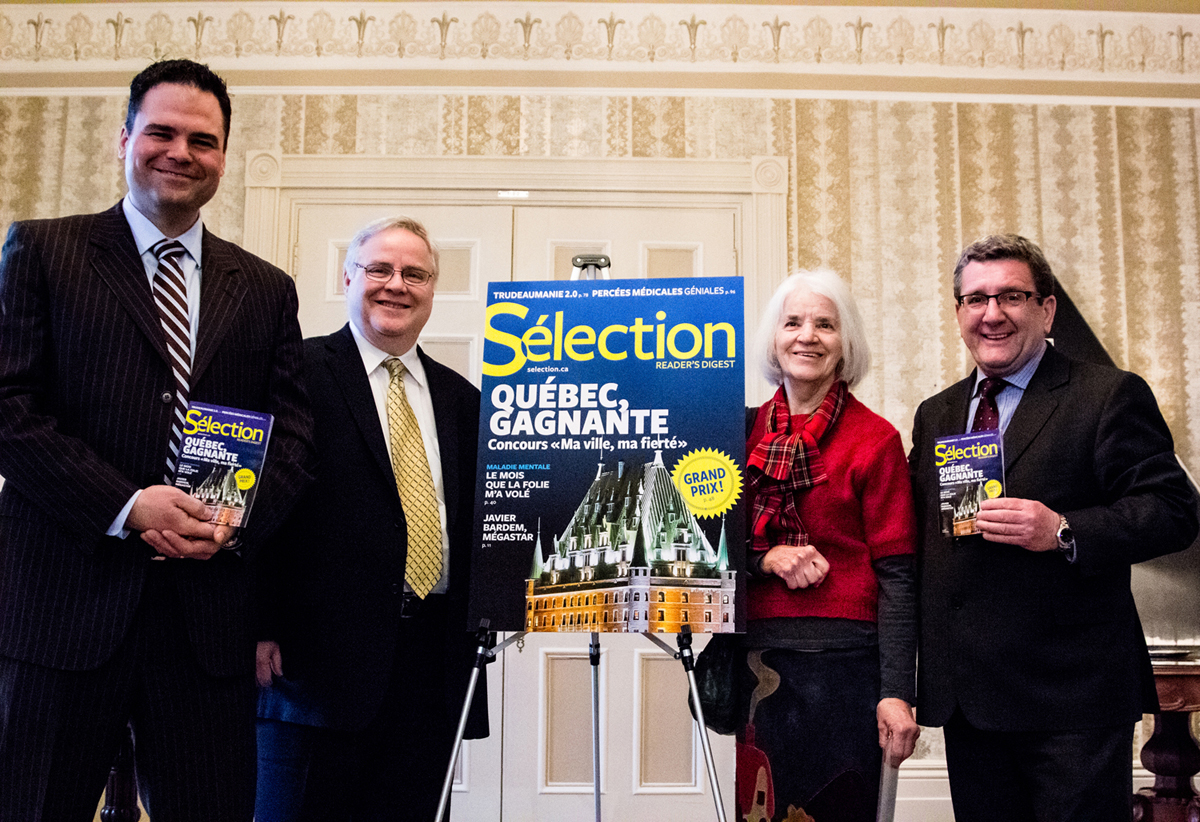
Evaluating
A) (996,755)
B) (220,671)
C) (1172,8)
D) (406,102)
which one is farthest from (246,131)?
A: (1172,8)

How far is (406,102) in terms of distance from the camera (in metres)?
4.12

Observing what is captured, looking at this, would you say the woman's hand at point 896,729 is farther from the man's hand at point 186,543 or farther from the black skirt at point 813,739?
the man's hand at point 186,543

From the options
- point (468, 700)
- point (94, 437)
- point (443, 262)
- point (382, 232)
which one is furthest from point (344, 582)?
point (443, 262)

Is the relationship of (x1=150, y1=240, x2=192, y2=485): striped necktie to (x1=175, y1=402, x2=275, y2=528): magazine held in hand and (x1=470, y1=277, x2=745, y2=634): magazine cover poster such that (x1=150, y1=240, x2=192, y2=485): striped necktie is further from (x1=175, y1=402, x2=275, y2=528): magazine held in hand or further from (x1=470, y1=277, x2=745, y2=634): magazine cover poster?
(x1=470, y1=277, x2=745, y2=634): magazine cover poster

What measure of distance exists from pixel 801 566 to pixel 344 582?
0.90m

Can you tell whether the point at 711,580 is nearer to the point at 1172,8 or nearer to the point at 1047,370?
the point at 1047,370

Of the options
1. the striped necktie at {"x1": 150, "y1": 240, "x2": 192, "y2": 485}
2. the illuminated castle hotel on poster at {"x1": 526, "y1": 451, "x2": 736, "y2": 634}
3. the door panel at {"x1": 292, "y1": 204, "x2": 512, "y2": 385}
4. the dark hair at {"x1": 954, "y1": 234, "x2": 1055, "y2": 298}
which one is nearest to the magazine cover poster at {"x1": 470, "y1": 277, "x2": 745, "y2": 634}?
the illuminated castle hotel on poster at {"x1": 526, "y1": 451, "x2": 736, "y2": 634}

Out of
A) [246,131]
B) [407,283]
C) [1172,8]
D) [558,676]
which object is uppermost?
[1172,8]

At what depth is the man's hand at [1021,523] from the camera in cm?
176

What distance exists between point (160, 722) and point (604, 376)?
106cm

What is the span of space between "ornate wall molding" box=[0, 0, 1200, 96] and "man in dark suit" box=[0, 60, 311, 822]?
8.44 ft

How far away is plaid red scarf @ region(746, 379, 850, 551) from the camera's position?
193 centimetres

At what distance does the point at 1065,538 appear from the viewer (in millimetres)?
1792

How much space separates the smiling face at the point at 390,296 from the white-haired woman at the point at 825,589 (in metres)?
0.80
